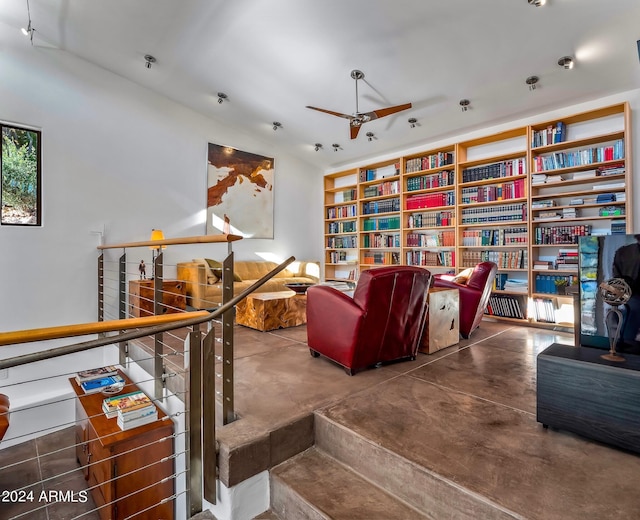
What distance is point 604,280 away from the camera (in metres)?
1.74

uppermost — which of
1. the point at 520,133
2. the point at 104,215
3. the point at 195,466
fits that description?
the point at 520,133

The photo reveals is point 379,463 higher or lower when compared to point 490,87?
lower

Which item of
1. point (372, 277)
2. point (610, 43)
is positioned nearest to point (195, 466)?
point (372, 277)

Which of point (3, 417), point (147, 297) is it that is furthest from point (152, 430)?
point (147, 297)

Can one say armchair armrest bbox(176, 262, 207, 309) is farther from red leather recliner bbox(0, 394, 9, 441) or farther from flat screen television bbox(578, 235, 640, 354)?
flat screen television bbox(578, 235, 640, 354)

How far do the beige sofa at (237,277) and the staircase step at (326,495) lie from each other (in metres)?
2.39

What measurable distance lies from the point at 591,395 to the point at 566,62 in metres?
3.37

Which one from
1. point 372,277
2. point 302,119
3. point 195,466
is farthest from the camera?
point 302,119

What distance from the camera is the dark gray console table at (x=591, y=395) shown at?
1470 mm

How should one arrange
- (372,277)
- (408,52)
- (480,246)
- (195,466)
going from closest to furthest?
(195,466)
(372,277)
(408,52)
(480,246)

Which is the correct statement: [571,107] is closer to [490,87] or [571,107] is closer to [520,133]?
[520,133]

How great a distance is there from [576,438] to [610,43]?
351 centimetres

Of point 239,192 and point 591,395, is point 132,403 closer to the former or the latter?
point 591,395

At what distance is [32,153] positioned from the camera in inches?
159
